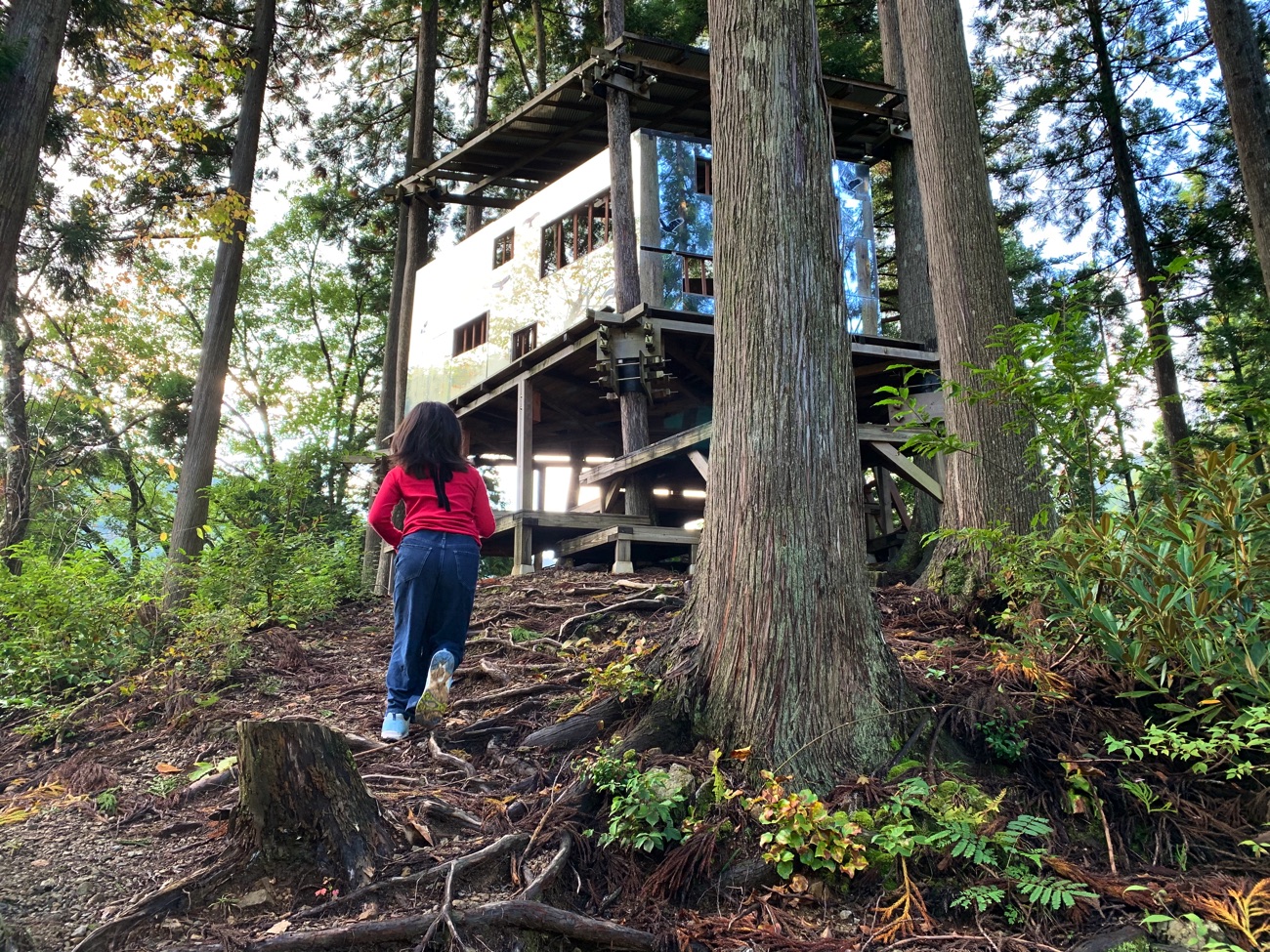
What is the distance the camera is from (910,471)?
11.6 metres

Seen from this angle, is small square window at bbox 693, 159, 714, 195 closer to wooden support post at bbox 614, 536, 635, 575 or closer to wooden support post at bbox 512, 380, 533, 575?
wooden support post at bbox 512, 380, 533, 575

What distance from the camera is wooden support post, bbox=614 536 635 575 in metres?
10.9

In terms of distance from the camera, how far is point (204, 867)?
345cm

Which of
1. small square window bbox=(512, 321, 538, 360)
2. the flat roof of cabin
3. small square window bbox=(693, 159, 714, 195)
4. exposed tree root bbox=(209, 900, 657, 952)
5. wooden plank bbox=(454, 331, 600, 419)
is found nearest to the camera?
exposed tree root bbox=(209, 900, 657, 952)

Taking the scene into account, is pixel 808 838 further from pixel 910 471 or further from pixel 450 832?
pixel 910 471

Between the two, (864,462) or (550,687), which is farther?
(864,462)

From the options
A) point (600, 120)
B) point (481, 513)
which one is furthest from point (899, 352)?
point (481, 513)

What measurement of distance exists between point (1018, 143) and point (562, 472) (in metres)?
12.4

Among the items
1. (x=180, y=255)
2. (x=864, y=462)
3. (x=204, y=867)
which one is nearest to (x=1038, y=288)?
(x=864, y=462)

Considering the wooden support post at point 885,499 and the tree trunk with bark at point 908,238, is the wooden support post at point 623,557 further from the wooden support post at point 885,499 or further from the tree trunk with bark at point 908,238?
the wooden support post at point 885,499

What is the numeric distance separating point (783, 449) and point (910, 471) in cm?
790

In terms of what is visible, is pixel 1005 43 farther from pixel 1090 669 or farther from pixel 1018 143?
pixel 1090 669

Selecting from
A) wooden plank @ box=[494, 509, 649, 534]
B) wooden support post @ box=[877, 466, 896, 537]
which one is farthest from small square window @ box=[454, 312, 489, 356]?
wooden support post @ box=[877, 466, 896, 537]

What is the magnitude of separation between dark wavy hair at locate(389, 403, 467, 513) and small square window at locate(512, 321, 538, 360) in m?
10.3
